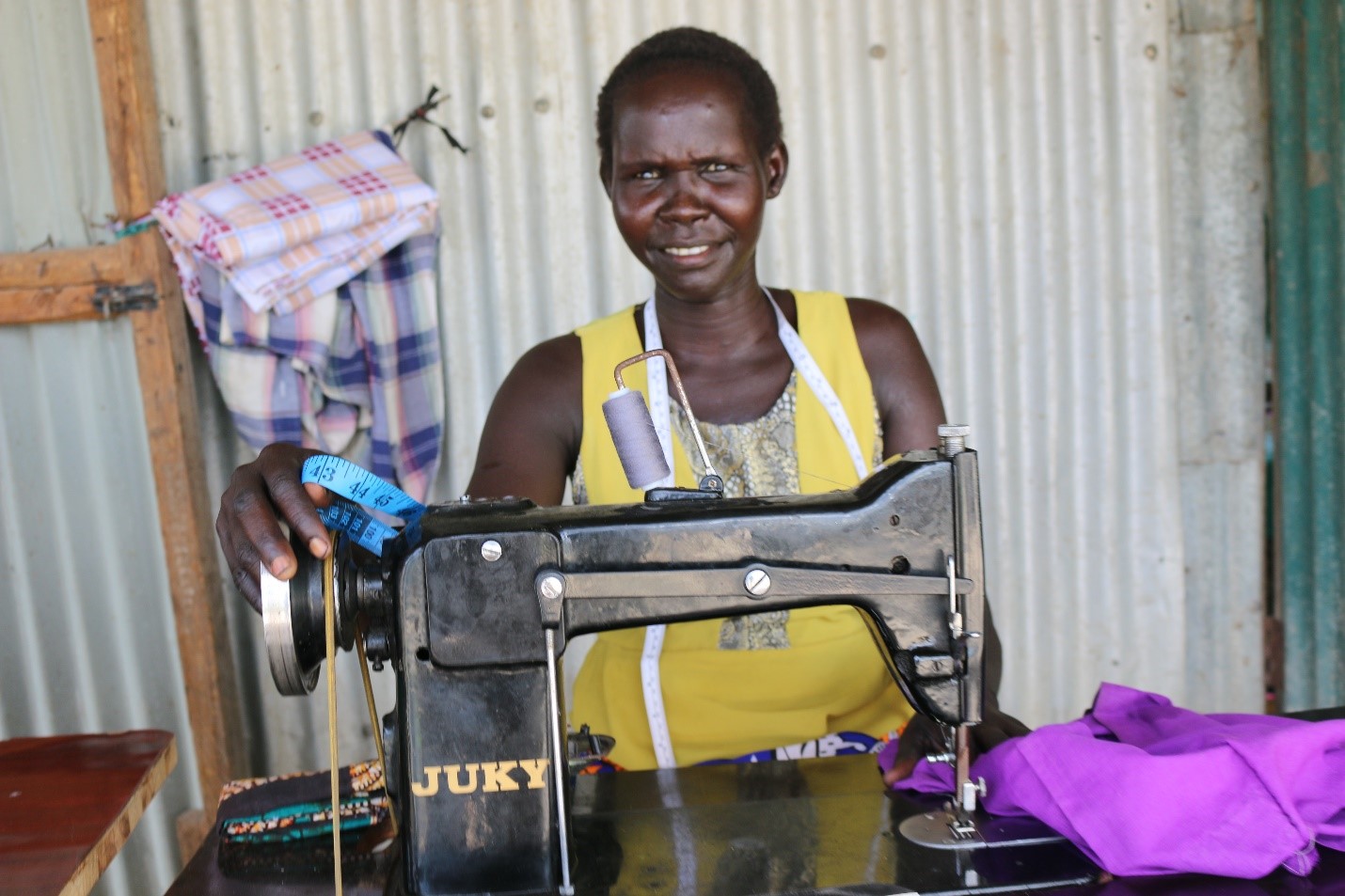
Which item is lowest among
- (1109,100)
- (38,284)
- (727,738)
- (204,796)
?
(204,796)

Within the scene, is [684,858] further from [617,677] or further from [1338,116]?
[1338,116]

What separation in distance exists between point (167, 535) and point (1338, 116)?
2681 millimetres

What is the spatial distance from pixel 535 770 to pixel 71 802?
617 millimetres

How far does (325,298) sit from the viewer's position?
8.40 feet

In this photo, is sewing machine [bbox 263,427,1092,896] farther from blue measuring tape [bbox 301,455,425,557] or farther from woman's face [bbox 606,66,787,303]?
woman's face [bbox 606,66,787,303]

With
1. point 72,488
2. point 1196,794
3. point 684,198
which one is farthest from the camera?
point 72,488

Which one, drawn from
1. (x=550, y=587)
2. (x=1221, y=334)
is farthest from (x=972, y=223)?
(x=550, y=587)

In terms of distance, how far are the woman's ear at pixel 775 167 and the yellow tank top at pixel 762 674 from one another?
34 cm

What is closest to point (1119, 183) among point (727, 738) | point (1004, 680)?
point (1004, 680)

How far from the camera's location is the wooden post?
2502 mm

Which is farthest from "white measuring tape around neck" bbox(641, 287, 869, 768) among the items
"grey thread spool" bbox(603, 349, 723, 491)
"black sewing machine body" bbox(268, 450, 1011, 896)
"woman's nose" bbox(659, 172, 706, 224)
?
"black sewing machine body" bbox(268, 450, 1011, 896)

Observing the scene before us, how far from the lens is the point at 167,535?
261 cm

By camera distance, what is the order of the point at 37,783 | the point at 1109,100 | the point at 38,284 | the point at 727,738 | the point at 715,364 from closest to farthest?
the point at 37,783 < the point at 727,738 < the point at 715,364 < the point at 38,284 < the point at 1109,100

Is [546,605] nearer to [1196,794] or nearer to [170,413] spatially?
[1196,794]
